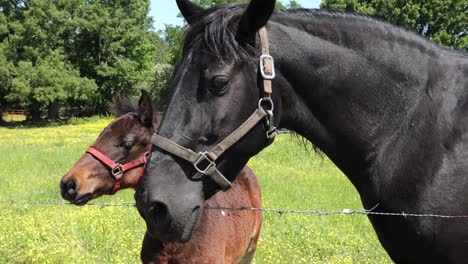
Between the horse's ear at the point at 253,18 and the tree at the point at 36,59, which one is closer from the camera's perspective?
the horse's ear at the point at 253,18

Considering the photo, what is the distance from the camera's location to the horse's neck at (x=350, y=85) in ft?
6.63

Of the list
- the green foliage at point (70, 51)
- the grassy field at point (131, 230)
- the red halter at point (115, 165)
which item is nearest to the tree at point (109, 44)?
the green foliage at point (70, 51)

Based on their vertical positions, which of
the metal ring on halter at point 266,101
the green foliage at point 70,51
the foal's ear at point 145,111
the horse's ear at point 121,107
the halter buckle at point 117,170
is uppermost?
the metal ring on halter at point 266,101

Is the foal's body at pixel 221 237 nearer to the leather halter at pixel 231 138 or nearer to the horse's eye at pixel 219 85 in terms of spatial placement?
the leather halter at pixel 231 138

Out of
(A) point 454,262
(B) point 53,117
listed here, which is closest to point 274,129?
(A) point 454,262

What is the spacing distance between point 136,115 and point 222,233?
140 centimetres

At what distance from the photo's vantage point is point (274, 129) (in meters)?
1.92

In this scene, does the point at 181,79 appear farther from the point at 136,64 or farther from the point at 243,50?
the point at 136,64

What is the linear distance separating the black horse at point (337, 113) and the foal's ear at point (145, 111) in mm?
2227

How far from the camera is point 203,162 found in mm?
1815

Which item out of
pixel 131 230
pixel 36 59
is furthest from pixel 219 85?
pixel 36 59

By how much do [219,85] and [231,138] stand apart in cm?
22

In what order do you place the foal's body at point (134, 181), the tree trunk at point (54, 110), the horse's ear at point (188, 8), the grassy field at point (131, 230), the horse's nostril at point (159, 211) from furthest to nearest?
the tree trunk at point (54, 110)
the grassy field at point (131, 230)
the foal's body at point (134, 181)
the horse's ear at point (188, 8)
the horse's nostril at point (159, 211)

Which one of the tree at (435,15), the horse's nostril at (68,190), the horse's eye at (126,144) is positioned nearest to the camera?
the horse's nostril at (68,190)
